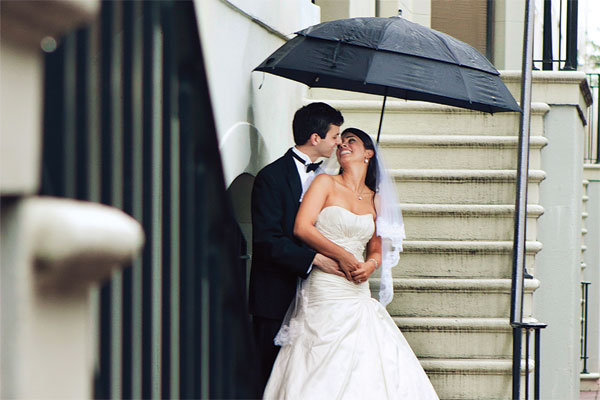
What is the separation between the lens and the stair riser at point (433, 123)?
7488 millimetres

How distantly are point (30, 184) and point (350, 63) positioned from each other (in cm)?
393

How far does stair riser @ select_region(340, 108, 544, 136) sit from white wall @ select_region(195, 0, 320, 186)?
0.51 metres

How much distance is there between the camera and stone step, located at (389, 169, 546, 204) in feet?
23.2

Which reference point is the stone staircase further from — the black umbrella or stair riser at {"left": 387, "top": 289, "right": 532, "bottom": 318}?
the black umbrella

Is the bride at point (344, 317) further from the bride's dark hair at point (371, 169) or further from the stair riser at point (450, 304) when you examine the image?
the stair riser at point (450, 304)

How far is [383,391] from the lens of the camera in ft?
16.9

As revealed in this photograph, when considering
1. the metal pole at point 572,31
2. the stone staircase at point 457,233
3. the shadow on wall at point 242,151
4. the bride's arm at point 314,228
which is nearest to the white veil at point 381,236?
the bride's arm at point 314,228

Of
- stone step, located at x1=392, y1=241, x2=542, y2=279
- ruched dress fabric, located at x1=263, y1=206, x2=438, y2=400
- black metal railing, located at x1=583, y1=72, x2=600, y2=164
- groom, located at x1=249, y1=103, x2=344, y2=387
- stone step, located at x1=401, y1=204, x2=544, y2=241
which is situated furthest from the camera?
black metal railing, located at x1=583, y1=72, x2=600, y2=164

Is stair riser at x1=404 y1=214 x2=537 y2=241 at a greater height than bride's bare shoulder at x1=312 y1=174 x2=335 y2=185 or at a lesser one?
lesser

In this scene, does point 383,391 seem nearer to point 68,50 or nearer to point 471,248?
point 471,248

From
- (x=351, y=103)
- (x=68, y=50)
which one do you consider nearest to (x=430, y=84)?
(x=351, y=103)

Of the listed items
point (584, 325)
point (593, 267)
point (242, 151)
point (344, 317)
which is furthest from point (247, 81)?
point (593, 267)

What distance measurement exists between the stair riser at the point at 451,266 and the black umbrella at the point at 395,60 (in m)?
1.41

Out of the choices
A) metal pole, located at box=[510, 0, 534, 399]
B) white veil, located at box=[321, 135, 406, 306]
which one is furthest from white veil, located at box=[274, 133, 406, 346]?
metal pole, located at box=[510, 0, 534, 399]
